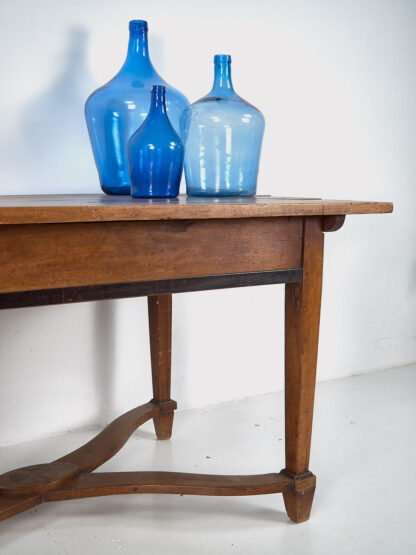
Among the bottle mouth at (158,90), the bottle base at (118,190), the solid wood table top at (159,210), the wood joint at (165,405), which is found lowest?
the wood joint at (165,405)

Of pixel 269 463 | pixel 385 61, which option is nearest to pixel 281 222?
pixel 269 463

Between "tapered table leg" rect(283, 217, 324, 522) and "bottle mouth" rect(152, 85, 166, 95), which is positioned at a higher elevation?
"bottle mouth" rect(152, 85, 166, 95)

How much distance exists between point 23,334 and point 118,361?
0.99 feet

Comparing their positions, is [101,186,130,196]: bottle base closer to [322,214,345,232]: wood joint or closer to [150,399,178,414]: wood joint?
[322,214,345,232]: wood joint

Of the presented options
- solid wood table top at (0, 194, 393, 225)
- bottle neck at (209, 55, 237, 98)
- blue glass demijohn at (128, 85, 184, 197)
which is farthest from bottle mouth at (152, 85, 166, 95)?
solid wood table top at (0, 194, 393, 225)

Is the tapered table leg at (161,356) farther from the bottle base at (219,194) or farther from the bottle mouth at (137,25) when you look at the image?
the bottle mouth at (137,25)

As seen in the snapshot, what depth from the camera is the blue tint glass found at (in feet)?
4.21

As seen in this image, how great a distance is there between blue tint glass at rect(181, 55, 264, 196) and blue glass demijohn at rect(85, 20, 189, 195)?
0.61 ft

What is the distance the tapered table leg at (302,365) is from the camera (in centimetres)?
124

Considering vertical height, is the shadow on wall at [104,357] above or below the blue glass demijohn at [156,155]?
below

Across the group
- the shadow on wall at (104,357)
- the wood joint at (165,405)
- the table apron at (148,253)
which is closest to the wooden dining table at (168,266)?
the table apron at (148,253)

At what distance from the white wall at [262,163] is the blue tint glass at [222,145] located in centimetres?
54

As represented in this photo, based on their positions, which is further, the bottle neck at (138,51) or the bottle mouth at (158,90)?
the bottle neck at (138,51)

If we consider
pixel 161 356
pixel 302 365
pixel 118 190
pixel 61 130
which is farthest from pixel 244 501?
pixel 61 130
